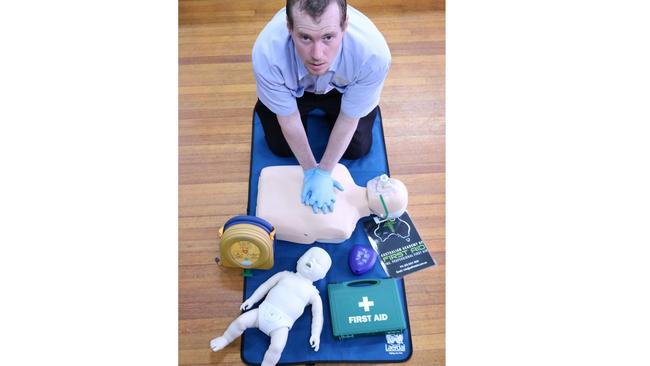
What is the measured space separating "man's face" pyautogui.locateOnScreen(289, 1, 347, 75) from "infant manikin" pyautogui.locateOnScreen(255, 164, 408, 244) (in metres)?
0.71

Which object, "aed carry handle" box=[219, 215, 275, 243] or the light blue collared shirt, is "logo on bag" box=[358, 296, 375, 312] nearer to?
"aed carry handle" box=[219, 215, 275, 243]

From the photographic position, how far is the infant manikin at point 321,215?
194 cm

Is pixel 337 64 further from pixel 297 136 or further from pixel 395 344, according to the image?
pixel 395 344

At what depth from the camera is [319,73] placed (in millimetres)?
1421

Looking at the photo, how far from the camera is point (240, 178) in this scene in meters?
2.16

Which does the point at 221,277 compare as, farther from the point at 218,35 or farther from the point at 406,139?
the point at 218,35

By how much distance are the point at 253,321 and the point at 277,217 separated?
0.36m

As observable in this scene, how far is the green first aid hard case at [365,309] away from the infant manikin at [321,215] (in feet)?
0.64

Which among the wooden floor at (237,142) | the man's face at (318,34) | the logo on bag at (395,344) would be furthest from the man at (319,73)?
the logo on bag at (395,344)

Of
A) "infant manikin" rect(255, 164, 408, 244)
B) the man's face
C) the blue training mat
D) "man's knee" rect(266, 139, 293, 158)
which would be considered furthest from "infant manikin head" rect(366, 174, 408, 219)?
the man's face

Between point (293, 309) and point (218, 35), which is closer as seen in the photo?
point (293, 309)

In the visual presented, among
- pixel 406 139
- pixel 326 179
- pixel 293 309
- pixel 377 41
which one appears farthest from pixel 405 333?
pixel 377 41

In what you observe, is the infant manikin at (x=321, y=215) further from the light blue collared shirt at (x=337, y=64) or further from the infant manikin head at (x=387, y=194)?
the light blue collared shirt at (x=337, y=64)

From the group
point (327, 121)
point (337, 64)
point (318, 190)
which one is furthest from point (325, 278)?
point (337, 64)
